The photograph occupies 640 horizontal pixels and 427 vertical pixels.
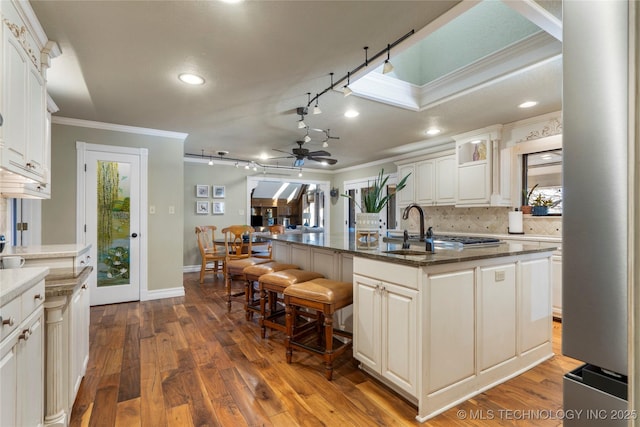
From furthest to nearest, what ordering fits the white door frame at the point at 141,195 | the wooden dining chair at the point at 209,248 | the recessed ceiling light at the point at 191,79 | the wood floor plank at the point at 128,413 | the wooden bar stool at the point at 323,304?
the wooden dining chair at the point at 209,248 → the white door frame at the point at 141,195 → the recessed ceiling light at the point at 191,79 → the wooden bar stool at the point at 323,304 → the wood floor plank at the point at 128,413

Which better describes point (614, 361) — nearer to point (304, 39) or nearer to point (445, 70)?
point (304, 39)

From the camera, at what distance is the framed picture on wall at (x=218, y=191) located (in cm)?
658

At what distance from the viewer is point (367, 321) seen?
2.13 meters

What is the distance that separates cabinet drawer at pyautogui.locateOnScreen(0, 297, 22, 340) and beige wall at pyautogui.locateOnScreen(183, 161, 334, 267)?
537 cm

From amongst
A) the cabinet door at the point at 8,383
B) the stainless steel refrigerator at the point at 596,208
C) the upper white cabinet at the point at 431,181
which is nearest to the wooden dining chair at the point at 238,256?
the cabinet door at the point at 8,383

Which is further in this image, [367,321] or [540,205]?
[540,205]

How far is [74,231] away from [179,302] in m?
1.52

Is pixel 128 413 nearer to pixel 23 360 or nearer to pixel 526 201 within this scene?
pixel 23 360

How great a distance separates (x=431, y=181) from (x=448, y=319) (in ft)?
11.6

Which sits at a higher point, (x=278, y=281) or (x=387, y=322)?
(x=278, y=281)

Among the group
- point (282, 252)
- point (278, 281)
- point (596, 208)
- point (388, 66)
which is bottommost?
point (278, 281)

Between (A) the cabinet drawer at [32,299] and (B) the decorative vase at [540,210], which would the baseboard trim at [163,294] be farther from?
(B) the decorative vase at [540,210]

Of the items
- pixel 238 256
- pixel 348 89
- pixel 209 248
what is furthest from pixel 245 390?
pixel 209 248

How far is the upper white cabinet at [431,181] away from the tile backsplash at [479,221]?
33 centimetres
